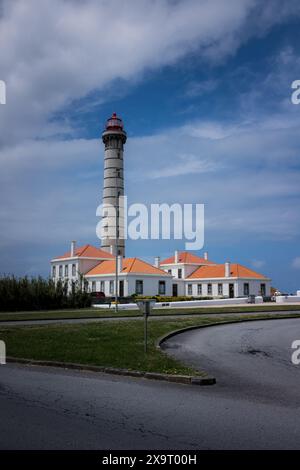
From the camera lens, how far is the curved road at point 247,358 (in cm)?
987

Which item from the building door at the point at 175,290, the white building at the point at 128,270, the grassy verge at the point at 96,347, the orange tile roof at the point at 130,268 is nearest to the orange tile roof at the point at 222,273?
A: the white building at the point at 128,270

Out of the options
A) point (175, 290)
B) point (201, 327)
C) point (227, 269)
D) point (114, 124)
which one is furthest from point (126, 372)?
point (114, 124)

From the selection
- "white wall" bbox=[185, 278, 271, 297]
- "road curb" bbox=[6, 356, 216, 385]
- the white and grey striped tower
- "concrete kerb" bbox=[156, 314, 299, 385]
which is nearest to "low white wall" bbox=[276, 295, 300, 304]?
"white wall" bbox=[185, 278, 271, 297]

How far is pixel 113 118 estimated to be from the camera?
282 feet

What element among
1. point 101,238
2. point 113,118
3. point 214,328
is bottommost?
point 214,328

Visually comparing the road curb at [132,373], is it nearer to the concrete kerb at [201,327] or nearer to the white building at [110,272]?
the concrete kerb at [201,327]

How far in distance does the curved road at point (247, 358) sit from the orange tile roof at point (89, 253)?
55.1 m

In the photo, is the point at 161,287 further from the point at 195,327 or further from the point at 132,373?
the point at 132,373

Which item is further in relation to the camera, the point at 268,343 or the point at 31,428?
the point at 268,343

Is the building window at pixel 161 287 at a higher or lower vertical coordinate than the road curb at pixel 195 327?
higher

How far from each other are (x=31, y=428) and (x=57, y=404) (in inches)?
64.6
